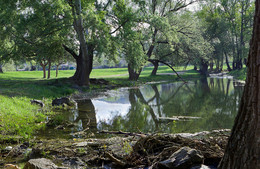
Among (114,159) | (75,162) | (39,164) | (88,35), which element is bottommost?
(75,162)

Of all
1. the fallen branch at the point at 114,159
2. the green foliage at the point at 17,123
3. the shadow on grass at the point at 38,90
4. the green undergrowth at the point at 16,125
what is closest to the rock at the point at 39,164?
the fallen branch at the point at 114,159

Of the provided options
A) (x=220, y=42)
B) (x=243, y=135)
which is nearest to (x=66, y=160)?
(x=243, y=135)

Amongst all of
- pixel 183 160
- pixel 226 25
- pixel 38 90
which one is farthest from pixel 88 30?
pixel 226 25

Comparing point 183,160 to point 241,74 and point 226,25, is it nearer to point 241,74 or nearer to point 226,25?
point 241,74

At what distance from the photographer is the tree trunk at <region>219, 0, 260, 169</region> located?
313 cm

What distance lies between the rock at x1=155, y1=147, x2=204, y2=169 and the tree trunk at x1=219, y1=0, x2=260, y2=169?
1.25 metres

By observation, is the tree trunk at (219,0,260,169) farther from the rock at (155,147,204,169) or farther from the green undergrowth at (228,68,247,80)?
the green undergrowth at (228,68,247,80)

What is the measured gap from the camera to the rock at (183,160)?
15.1 feet

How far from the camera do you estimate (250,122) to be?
3.24m

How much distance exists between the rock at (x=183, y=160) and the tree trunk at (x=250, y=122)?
4.09 ft

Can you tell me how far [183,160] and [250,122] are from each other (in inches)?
67.6

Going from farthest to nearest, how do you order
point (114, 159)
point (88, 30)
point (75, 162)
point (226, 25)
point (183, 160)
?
1. point (226, 25)
2. point (88, 30)
3. point (75, 162)
4. point (114, 159)
5. point (183, 160)

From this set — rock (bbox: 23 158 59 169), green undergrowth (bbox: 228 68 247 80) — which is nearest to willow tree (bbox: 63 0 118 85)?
rock (bbox: 23 158 59 169)

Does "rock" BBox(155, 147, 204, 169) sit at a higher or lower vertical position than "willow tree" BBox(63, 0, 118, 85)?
lower
